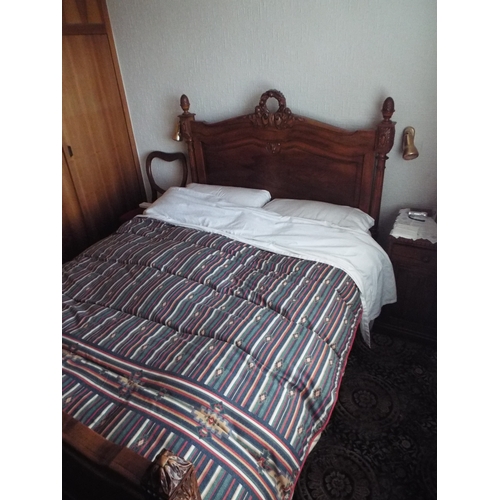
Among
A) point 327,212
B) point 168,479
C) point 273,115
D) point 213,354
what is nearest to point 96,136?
point 273,115

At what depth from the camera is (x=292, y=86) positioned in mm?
2098

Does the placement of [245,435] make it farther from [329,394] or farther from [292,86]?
[292,86]

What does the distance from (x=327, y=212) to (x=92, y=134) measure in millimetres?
1870

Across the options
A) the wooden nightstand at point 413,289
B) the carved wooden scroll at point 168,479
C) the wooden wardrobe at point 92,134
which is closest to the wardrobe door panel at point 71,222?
the wooden wardrobe at point 92,134

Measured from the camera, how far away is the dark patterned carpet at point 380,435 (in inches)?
53.4

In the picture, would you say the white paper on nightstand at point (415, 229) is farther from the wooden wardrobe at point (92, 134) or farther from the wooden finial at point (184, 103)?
the wooden wardrobe at point (92, 134)

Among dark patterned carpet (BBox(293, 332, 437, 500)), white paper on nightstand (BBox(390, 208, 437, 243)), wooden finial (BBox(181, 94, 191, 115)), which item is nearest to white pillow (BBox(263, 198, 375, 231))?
white paper on nightstand (BBox(390, 208, 437, 243))

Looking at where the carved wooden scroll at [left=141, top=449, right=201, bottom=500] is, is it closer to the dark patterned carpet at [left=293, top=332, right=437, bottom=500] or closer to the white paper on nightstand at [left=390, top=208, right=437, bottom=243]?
the dark patterned carpet at [left=293, top=332, right=437, bottom=500]

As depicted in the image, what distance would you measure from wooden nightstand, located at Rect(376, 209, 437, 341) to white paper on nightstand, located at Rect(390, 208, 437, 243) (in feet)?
0.08

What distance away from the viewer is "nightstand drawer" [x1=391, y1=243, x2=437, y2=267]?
1763 millimetres

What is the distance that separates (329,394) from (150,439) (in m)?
0.62
